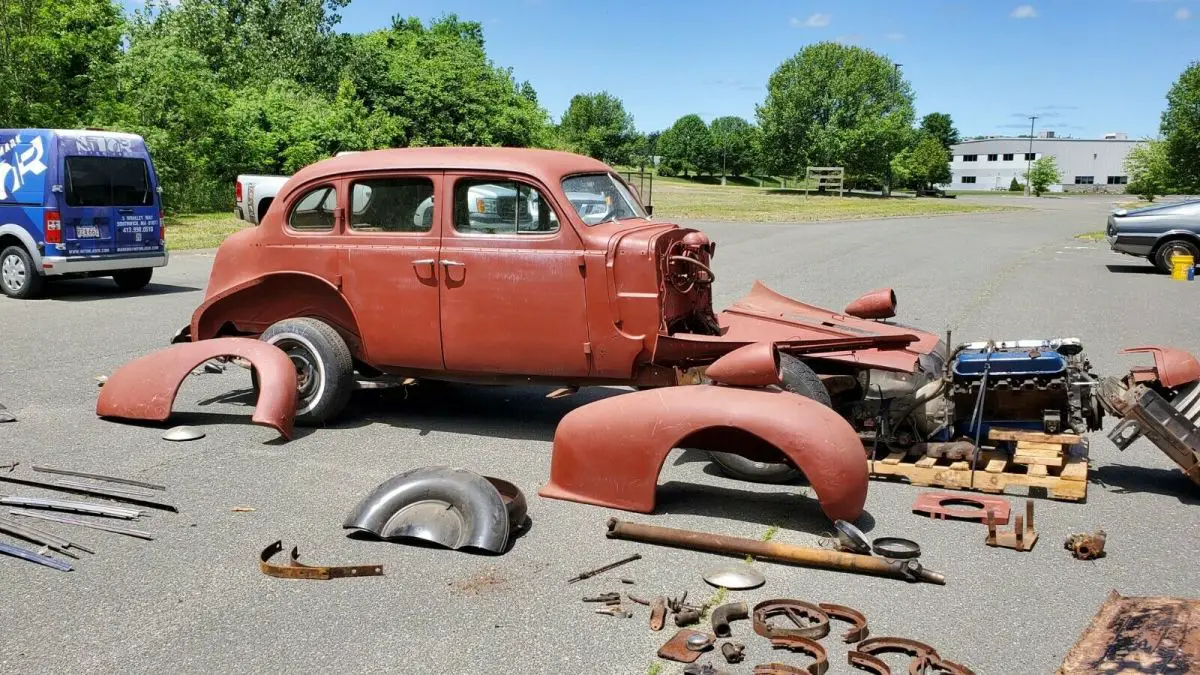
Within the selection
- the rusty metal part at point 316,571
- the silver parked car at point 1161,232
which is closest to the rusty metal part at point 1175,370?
the rusty metal part at point 316,571

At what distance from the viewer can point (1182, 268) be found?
1800 centimetres

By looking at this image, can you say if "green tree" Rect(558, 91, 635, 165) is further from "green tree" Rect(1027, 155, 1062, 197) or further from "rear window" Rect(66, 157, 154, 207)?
"rear window" Rect(66, 157, 154, 207)

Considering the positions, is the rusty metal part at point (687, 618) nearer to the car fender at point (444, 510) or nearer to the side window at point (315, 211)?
the car fender at point (444, 510)

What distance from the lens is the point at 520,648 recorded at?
3896 millimetres

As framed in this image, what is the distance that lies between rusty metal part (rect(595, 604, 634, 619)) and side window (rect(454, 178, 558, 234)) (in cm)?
310

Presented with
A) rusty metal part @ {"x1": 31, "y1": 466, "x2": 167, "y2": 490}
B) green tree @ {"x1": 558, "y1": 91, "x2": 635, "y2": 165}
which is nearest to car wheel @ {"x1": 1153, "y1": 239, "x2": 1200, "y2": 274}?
rusty metal part @ {"x1": 31, "y1": 466, "x2": 167, "y2": 490}

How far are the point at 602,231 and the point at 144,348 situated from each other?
5994 mm

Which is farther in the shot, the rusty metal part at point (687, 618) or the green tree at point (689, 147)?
the green tree at point (689, 147)

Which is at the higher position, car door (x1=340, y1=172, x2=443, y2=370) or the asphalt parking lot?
car door (x1=340, y1=172, x2=443, y2=370)

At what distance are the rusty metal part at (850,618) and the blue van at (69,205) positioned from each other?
12.5 metres

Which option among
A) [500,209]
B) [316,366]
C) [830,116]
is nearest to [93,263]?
[316,366]

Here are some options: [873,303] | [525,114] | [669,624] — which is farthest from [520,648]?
[525,114]

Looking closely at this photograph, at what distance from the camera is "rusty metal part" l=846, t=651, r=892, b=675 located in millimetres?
3678

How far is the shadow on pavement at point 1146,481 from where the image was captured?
19.5 feet
